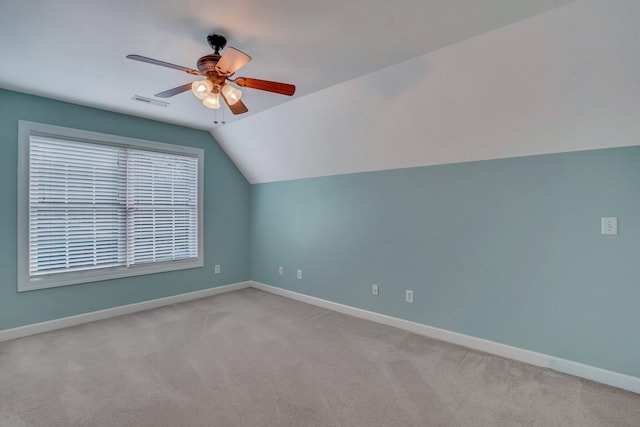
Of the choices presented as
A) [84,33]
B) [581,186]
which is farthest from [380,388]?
[84,33]

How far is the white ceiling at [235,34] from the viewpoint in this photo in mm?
1887

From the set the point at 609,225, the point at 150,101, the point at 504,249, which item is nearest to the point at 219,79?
the point at 150,101

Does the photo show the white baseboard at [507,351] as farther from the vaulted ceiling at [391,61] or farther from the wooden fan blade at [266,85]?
the wooden fan blade at [266,85]

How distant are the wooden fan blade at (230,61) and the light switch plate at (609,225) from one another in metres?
2.79

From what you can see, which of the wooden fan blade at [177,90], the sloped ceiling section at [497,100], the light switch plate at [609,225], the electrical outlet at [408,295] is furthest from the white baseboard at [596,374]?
the wooden fan blade at [177,90]

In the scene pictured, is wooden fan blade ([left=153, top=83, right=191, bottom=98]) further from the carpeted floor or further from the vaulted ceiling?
the carpeted floor

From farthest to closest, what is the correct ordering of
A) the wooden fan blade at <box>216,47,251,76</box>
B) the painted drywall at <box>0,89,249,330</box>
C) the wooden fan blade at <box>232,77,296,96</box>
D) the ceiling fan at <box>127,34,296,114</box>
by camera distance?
the painted drywall at <box>0,89,249,330</box> < the wooden fan blade at <box>232,77,296,96</box> < the ceiling fan at <box>127,34,296,114</box> < the wooden fan blade at <box>216,47,251,76</box>

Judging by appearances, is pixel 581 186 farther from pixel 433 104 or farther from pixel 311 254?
pixel 311 254

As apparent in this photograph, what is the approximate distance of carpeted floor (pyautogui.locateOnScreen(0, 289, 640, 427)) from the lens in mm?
1960

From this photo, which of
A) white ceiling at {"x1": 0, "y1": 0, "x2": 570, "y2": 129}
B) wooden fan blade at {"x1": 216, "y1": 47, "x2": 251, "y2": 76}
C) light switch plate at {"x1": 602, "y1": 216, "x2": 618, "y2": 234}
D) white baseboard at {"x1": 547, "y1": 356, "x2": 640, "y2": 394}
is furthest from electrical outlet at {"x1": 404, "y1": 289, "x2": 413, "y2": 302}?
wooden fan blade at {"x1": 216, "y1": 47, "x2": 251, "y2": 76}

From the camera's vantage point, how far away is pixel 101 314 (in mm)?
3717

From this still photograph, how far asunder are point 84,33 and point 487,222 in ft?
11.5

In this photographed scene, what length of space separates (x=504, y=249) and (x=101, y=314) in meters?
4.44

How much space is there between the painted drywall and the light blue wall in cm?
165
